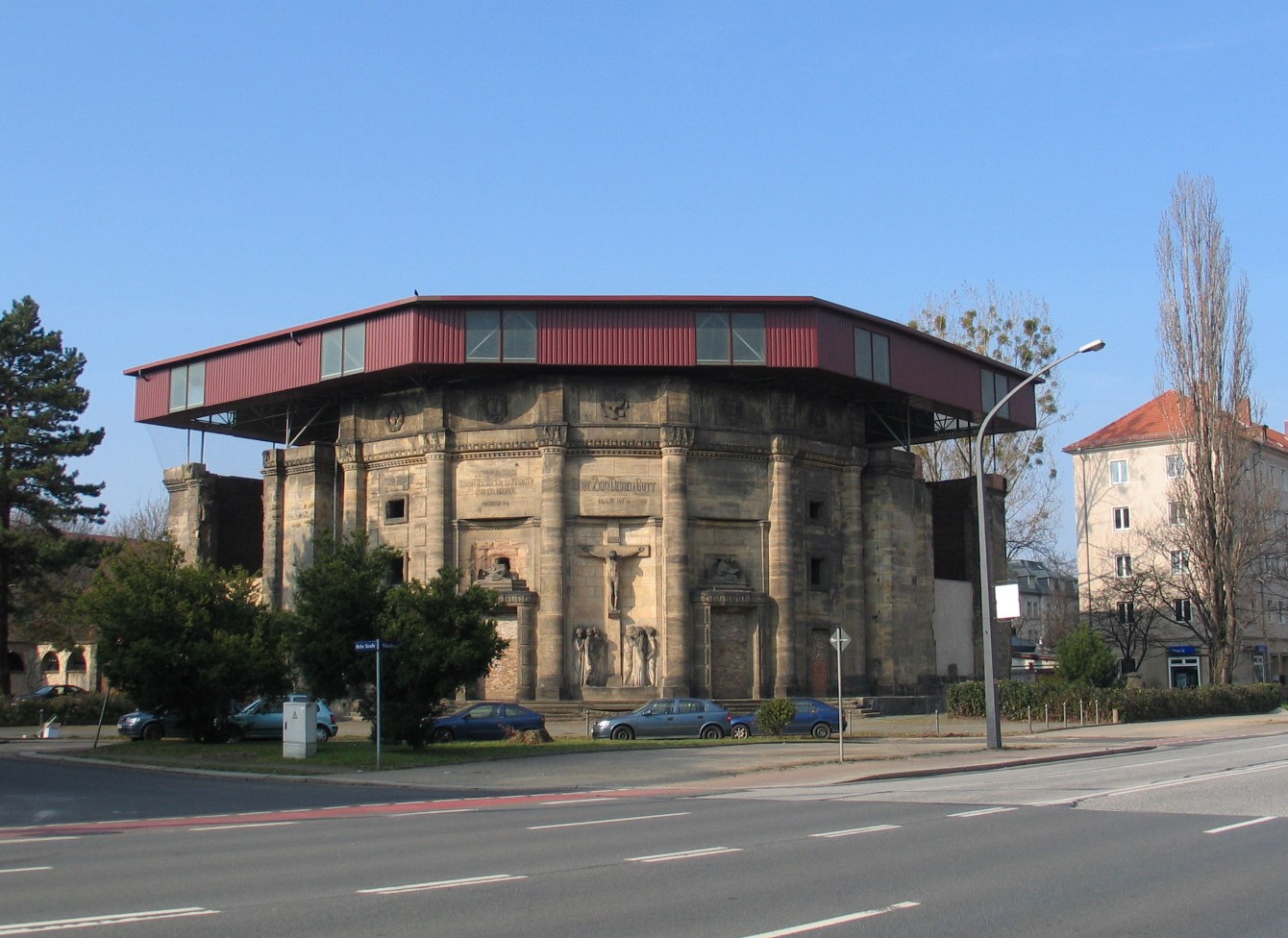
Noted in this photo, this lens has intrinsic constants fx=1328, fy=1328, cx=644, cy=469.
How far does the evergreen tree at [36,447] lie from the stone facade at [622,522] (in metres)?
10.9

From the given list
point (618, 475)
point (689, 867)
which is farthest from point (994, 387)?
point (689, 867)

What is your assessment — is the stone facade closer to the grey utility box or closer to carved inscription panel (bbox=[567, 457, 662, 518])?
carved inscription panel (bbox=[567, 457, 662, 518])

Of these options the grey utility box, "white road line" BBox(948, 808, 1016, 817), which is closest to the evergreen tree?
the grey utility box

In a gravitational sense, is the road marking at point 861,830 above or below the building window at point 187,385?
below

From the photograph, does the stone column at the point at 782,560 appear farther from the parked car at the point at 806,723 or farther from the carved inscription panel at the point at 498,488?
the carved inscription panel at the point at 498,488

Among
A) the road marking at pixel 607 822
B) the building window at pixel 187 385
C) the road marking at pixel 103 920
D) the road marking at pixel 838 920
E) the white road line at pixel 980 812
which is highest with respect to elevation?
the building window at pixel 187 385

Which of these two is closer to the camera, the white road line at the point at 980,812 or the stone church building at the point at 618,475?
the white road line at the point at 980,812

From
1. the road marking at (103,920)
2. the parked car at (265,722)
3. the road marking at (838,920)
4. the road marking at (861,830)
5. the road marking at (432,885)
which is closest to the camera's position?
the road marking at (838,920)

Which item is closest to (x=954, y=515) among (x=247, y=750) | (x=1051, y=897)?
(x=247, y=750)

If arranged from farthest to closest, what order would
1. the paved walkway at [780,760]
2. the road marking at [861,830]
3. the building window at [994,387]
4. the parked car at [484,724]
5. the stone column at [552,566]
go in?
the building window at [994,387] → the stone column at [552,566] → the parked car at [484,724] → the paved walkway at [780,760] → the road marking at [861,830]

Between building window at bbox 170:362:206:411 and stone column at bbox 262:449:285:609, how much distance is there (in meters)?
3.95

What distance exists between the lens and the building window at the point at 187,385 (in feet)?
176

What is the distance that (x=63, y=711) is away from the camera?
4869 centimetres

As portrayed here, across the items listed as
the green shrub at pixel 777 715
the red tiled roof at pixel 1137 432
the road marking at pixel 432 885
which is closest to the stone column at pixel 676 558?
the green shrub at pixel 777 715
